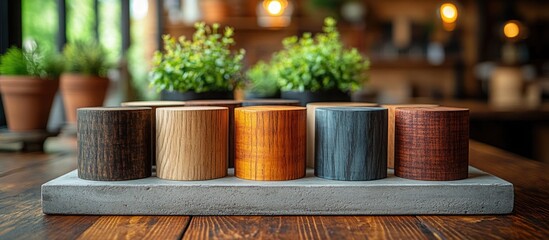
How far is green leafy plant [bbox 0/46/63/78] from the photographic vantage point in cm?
149

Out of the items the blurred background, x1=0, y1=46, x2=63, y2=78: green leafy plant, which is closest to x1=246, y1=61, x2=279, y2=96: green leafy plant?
x1=0, y1=46, x2=63, y2=78: green leafy plant

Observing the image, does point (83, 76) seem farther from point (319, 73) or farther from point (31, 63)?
point (319, 73)

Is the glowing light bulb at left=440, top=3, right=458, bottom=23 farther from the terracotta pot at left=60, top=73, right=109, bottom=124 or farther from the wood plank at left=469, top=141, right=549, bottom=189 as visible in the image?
the terracotta pot at left=60, top=73, right=109, bottom=124

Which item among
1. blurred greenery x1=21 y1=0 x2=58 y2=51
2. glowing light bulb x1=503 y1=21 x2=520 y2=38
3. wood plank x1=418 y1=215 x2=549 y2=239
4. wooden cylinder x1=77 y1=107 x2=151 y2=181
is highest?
glowing light bulb x1=503 y1=21 x2=520 y2=38

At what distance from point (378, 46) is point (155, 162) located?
4790mm

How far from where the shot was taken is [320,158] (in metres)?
0.82

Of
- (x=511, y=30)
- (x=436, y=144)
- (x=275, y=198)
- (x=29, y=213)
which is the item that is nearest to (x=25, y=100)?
(x=29, y=213)

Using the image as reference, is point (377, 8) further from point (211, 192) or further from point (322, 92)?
point (211, 192)

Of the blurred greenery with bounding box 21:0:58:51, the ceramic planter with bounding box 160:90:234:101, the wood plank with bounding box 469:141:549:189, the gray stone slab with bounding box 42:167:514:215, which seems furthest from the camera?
the blurred greenery with bounding box 21:0:58:51

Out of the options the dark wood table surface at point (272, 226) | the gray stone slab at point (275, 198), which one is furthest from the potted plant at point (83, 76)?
the gray stone slab at point (275, 198)

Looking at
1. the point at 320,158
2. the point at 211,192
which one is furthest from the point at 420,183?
the point at 211,192

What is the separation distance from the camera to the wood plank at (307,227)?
2.19ft

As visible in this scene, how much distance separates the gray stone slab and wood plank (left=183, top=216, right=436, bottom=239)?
0.01 meters

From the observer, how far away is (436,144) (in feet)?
2.61
